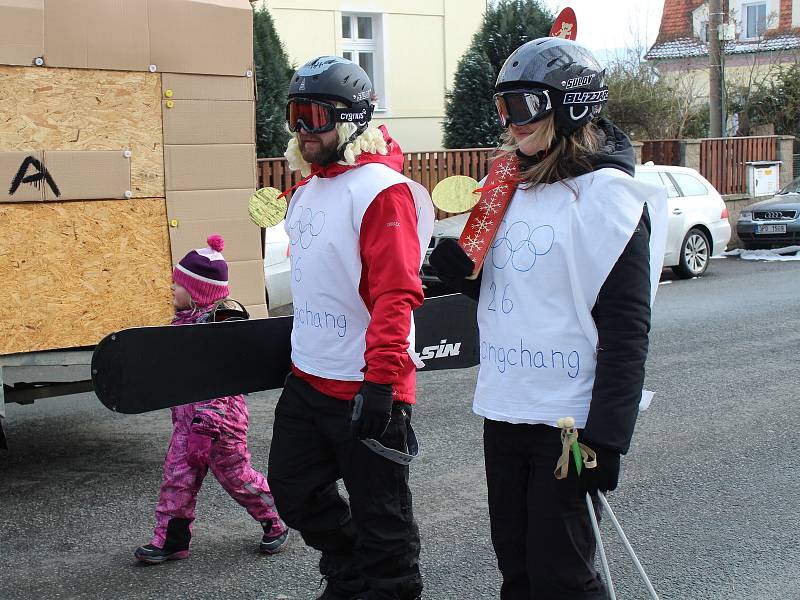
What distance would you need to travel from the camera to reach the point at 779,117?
1056 inches

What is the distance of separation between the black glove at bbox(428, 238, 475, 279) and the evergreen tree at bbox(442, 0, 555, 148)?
16.3 m

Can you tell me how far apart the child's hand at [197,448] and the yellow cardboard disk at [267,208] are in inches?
41.6

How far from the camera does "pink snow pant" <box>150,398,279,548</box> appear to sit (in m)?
4.47

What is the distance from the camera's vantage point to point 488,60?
19.2 m

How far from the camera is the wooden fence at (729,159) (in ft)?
67.2

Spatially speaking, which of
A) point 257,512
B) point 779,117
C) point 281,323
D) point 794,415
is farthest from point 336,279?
point 779,117

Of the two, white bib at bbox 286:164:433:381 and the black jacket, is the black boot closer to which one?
white bib at bbox 286:164:433:381

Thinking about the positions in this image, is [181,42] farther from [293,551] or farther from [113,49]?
[293,551]

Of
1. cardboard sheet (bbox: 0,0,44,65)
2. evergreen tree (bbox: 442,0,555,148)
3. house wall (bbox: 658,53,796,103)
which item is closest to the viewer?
cardboard sheet (bbox: 0,0,44,65)

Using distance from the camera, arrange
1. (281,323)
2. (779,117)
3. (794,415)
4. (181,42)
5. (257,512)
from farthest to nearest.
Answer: (779,117)
(794,415)
(181,42)
(257,512)
(281,323)

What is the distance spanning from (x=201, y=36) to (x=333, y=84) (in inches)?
83.6

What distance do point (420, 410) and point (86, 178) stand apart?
2.85 meters

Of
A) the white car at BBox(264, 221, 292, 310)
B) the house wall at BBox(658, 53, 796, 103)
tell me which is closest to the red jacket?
the white car at BBox(264, 221, 292, 310)

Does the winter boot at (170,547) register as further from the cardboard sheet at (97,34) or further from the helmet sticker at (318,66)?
the cardboard sheet at (97,34)
